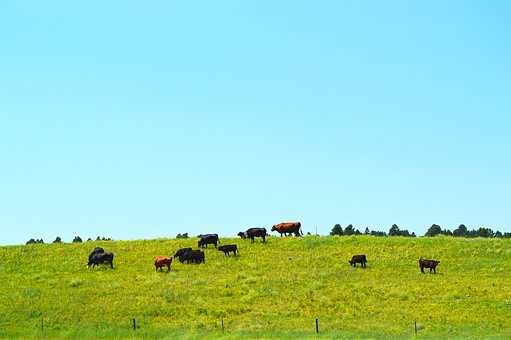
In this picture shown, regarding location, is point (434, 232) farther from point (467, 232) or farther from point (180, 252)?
point (180, 252)

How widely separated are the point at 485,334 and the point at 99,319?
22264mm

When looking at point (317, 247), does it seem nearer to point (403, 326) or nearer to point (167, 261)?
point (167, 261)

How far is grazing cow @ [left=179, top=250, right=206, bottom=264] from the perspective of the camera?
191 ft

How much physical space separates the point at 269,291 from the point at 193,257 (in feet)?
34.4

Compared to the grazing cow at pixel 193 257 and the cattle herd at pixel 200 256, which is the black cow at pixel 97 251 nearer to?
the cattle herd at pixel 200 256

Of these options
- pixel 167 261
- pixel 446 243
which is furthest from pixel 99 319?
pixel 446 243

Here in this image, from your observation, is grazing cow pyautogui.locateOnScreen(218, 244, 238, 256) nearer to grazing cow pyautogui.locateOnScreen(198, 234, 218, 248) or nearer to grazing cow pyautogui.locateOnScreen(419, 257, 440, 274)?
grazing cow pyautogui.locateOnScreen(198, 234, 218, 248)

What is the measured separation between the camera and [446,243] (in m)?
63.7

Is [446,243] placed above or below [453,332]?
above

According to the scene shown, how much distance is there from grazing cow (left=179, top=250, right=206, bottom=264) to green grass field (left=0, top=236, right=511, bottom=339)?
845 mm

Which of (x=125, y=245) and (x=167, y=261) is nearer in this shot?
(x=167, y=261)

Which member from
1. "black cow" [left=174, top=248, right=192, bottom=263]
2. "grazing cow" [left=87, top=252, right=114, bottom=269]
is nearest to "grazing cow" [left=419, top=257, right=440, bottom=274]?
"black cow" [left=174, top=248, right=192, bottom=263]

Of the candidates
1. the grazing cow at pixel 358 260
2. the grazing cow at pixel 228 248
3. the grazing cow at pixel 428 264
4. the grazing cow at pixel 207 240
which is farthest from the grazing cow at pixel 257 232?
the grazing cow at pixel 428 264

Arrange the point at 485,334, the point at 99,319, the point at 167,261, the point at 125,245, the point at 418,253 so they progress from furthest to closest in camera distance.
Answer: the point at 125,245 < the point at 418,253 < the point at 167,261 < the point at 99,319 < the point at 485,334
